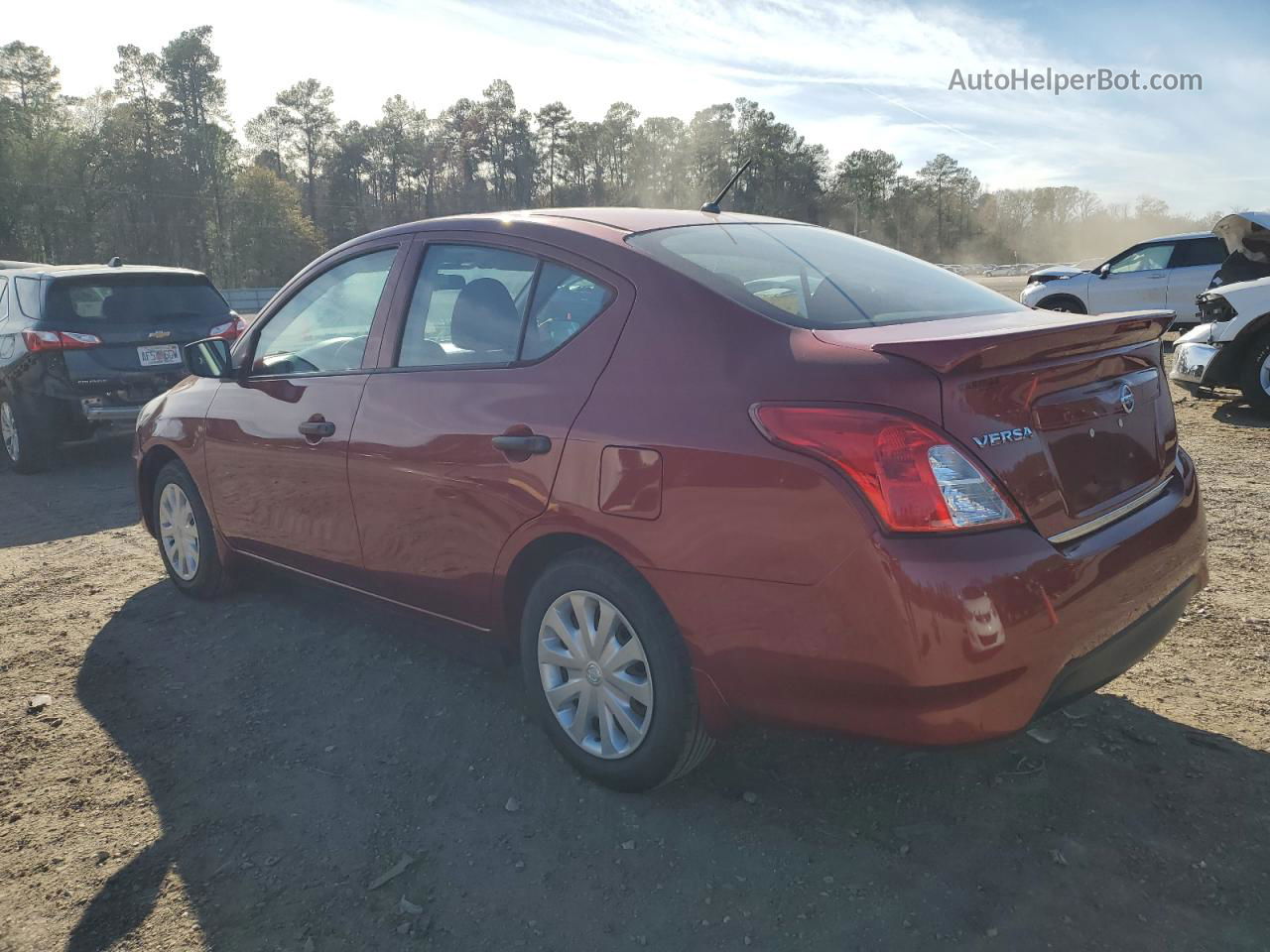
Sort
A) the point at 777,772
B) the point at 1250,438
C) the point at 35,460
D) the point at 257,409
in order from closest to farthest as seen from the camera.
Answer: the point at 777,772, the point at 257,409, the point at 1250,438, the point at 35,460

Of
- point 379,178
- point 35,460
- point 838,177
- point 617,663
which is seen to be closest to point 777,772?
point 617,663

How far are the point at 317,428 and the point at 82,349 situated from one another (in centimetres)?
538

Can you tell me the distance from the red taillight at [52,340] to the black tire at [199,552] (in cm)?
376

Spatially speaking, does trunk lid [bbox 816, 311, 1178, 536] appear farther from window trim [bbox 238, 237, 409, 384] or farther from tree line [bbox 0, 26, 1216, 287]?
tree line [bbox 0, 26, 1216, 287]

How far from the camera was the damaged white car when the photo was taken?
8.02 m

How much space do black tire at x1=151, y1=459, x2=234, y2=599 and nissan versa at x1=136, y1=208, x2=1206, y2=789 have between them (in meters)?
1.10

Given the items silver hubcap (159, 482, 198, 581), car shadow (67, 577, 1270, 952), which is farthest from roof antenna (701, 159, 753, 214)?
silver hubcap (159, 482, 198, 581)

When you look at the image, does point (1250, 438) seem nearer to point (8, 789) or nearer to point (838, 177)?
point (8, 789)

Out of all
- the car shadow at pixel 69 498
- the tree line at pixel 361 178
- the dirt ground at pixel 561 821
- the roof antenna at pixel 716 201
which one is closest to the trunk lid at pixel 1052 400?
the dirt ground at pixel 561 821

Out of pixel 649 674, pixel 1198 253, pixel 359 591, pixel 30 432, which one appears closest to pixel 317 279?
pixel 359 591

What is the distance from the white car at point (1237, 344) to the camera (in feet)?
26.3

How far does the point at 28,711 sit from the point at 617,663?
8.05 feet

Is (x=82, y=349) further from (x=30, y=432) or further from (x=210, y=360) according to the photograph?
(x=210, y=360)

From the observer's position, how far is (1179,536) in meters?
2.56
